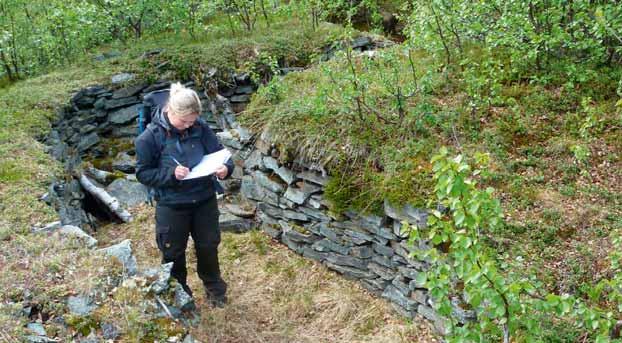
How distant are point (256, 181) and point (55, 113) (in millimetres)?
2913

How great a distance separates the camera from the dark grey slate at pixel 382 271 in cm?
509

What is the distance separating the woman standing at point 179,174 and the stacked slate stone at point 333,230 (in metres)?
1.26

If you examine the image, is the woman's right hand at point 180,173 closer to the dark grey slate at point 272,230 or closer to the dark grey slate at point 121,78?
the dark grey slate at point 272,230

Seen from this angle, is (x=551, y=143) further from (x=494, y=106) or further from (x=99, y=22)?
(x=99, y=22)

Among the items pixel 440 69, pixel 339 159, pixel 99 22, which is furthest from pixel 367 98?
pixel 99 22

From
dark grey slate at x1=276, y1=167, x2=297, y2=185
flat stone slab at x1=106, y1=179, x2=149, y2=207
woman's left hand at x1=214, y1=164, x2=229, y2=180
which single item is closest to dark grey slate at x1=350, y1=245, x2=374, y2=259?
dark grey slate at x1=276, y1=167, x2=297, y2=185

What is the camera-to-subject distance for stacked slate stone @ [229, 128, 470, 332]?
4855 mm

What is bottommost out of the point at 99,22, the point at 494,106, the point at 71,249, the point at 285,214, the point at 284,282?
the point at 284,282

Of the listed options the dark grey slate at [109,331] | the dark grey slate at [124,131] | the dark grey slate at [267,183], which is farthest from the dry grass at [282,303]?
the dark grey slate at [124,131]

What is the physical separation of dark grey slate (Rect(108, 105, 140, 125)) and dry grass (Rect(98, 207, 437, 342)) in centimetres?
237

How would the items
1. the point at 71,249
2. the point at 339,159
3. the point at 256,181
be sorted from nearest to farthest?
the point at 71,249
the point at 339,159
the point at 256,181

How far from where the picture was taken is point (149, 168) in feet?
14.1

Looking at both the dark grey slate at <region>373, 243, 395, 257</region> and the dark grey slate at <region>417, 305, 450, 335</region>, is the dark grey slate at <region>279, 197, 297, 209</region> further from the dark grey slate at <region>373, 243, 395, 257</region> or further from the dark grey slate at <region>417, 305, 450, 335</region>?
the dark grey slate at <region>417, 305, 450, 335</region>

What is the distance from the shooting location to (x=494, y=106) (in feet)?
18.7
